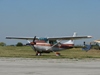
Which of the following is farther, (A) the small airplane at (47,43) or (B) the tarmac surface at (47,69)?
(A) the small airplane at (47,43)

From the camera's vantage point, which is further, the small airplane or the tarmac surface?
the small airplane

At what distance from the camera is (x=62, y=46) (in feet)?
169

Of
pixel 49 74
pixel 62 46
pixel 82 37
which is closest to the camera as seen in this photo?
pixel 49 74

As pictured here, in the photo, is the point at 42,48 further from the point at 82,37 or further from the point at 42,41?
the point at 82,37

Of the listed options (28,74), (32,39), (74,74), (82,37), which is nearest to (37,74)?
(28,74)

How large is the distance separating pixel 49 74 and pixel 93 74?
2115 mm

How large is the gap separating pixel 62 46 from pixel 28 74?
37.3 metres

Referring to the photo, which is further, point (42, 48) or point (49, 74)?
point (42, 48)

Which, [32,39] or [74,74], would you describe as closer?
[74,74]

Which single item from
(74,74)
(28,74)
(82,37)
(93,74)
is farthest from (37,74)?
(82,37)

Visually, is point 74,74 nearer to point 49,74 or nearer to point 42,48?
point 49,74

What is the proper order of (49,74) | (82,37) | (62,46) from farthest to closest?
(62,46) → (82,37) → (49,74)

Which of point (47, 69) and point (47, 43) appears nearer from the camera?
point (47, 69)

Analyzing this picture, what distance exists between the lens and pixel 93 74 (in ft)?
47.6
